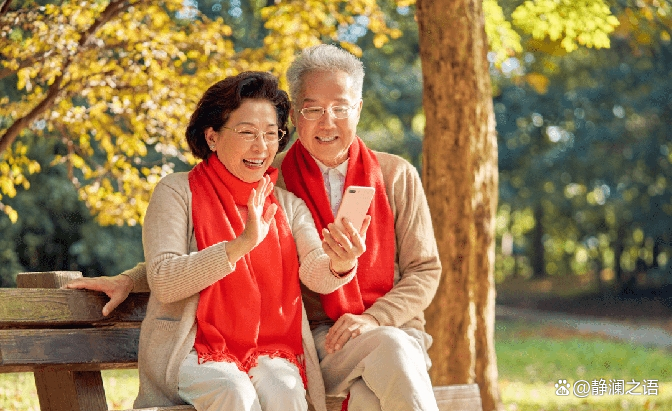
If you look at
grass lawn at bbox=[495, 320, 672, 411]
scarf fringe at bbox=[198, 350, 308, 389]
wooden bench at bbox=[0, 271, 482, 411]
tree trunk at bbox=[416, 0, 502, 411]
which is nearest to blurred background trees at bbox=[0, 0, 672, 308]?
tree trunk at bbox=[416, 0, 502, 411]

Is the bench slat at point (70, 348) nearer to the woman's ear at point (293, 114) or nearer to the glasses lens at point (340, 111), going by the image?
the woman's ear at point (293, 114)

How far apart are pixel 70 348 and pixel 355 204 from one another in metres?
1.23

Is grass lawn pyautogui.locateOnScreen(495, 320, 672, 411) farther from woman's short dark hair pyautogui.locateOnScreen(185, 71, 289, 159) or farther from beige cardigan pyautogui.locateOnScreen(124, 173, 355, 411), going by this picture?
woman's short dark hair pyautogui.locateOnScreen(185, 71, 289, 159)

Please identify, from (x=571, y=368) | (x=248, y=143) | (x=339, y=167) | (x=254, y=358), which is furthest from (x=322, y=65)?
(x=571, y=368)

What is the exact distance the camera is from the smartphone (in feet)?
11.2

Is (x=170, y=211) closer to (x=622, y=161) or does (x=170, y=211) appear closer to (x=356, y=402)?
(x=356, y=402)

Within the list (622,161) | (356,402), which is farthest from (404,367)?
(622,161)

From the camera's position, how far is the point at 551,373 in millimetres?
12891

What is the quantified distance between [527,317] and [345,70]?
68.4 feet

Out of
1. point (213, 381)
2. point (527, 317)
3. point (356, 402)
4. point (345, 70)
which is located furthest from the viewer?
point (527, 317)

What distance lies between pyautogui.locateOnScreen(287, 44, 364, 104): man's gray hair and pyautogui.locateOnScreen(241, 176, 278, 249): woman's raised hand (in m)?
0.76

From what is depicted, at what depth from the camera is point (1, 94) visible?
13469 millimetres

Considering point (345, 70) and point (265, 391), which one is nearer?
point (265, 391)

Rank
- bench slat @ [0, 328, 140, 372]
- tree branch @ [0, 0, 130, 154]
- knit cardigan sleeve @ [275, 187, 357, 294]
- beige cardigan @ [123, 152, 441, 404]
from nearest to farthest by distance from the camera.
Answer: bench slat @ [0, 328, 140, 372]
knit cardigan sleeve @ [275, 187, 357, 294]
beige cardigan @ [123, 152, 441, 404]
tree branch @ [0, 0, 130, 154]
